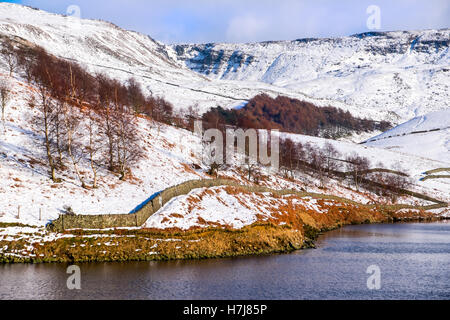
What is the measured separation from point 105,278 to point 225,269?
10.1 metres

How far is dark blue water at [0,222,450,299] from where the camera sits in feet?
101

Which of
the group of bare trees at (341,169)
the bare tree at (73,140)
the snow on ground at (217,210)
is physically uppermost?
the group of bare trees at (341,169)

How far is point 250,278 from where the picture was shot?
3550 centimetres

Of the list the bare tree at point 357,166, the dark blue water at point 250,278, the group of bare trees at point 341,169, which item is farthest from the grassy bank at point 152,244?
the bare tree at point 357,166

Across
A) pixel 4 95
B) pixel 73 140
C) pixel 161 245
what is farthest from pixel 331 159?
pixel 161 245

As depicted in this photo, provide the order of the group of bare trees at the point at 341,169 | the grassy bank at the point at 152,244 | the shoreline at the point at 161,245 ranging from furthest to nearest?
the group of bare trees at the point at 341,169, the shoreline at the point at 161,245, the grassy bank at the point at 152,244

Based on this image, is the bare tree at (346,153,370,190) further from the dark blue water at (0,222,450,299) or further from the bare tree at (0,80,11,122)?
the bare tree at (0,80,11,122)

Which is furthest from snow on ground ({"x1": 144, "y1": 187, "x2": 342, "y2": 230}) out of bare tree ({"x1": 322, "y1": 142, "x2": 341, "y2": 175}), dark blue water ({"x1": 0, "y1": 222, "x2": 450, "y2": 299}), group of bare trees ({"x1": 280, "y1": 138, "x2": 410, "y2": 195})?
bare tree ({"x1": 322, "y1": 142, "x2": 341, "y2": 175})

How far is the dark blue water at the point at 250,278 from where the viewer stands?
3069cm

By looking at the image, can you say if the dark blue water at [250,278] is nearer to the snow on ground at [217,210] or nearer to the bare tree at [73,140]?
the snow on ground at [217,210]

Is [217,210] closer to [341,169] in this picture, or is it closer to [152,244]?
[152,244]

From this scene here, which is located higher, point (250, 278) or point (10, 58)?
point (10, 58)
